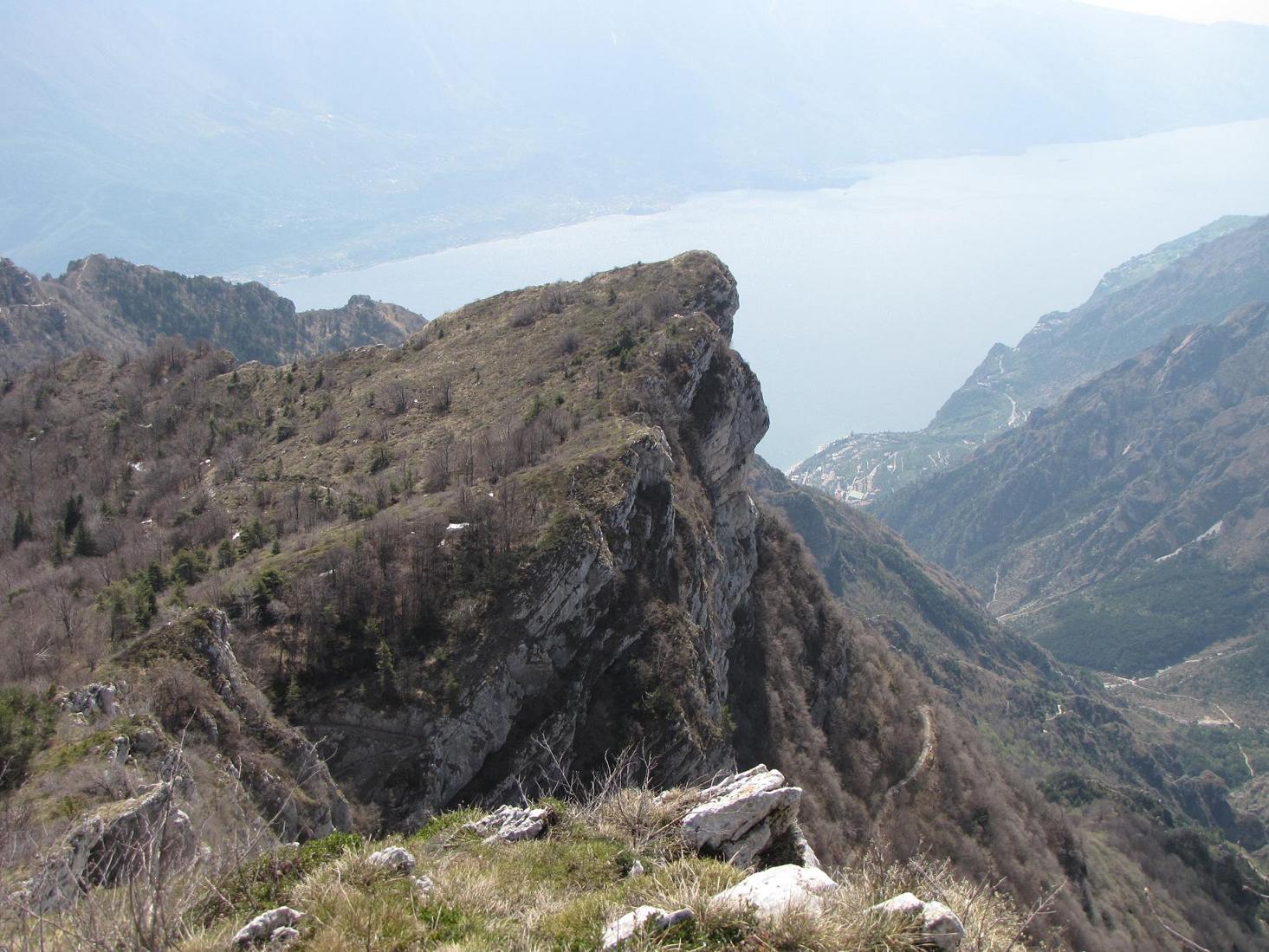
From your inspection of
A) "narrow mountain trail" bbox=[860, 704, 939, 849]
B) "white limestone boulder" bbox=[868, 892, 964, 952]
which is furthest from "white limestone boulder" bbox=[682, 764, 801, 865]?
"narrow mountain trail" bbox=[860, 704, 939, 849]

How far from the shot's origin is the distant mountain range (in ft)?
331

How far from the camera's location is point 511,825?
1396 cm

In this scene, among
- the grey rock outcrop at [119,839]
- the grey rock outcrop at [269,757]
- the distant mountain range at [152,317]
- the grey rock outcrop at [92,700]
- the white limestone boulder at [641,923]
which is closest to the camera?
the white limestone boulder at [641,923]

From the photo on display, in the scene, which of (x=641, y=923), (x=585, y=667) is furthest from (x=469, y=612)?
(x=641, y=923)

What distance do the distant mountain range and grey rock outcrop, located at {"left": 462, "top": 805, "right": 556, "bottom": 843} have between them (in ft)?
326

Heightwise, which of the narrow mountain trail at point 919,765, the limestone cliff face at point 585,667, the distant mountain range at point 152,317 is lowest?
the narrow mountain trail at point 919,765

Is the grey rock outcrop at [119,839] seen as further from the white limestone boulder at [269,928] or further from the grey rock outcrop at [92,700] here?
the grey rock outcrop at [92,700]

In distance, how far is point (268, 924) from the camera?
8938 mm

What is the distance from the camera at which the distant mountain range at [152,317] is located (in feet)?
331

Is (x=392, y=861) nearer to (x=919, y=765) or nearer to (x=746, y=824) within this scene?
(x=746, y=824)

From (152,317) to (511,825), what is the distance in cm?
13299

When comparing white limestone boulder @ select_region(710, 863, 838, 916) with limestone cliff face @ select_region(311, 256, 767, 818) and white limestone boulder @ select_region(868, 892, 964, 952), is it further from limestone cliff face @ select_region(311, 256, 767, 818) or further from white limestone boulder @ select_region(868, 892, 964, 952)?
limestone cliff face @ select_region(311, 256, 767, 818)

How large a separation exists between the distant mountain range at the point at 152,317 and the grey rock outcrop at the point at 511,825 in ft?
326

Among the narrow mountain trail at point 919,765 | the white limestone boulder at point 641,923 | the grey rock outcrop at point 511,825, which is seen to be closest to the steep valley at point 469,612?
the narrow mountain trail at point 919,765
